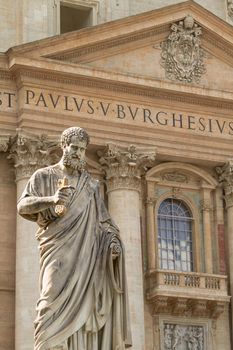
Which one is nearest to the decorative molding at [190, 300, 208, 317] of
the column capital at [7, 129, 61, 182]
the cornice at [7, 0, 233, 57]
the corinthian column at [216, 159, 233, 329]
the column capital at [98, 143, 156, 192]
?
the corinthian column at [216, 159, 233, 329]

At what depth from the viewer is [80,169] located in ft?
27.5

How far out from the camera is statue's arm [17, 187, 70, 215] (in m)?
7.86

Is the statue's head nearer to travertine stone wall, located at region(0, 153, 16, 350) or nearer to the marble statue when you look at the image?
the marble statue

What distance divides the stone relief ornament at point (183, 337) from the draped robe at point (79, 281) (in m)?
19.9

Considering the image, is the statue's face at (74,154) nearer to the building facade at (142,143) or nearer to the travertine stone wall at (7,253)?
the building facade at (142,143)

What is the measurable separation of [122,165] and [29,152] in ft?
8.70

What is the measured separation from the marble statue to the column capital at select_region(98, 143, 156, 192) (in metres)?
19.1

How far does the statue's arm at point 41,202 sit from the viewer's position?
7.86m

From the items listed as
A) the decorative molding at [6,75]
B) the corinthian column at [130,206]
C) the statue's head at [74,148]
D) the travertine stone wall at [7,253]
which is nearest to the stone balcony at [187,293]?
the corinthian column at [130,206]

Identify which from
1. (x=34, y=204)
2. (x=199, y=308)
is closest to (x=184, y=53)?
(x=199, y=308)

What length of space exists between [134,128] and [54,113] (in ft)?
7.79

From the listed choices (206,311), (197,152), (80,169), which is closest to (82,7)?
(197,152)

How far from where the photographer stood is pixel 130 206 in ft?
88.7

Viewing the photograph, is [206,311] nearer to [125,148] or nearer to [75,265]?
[125,148]
